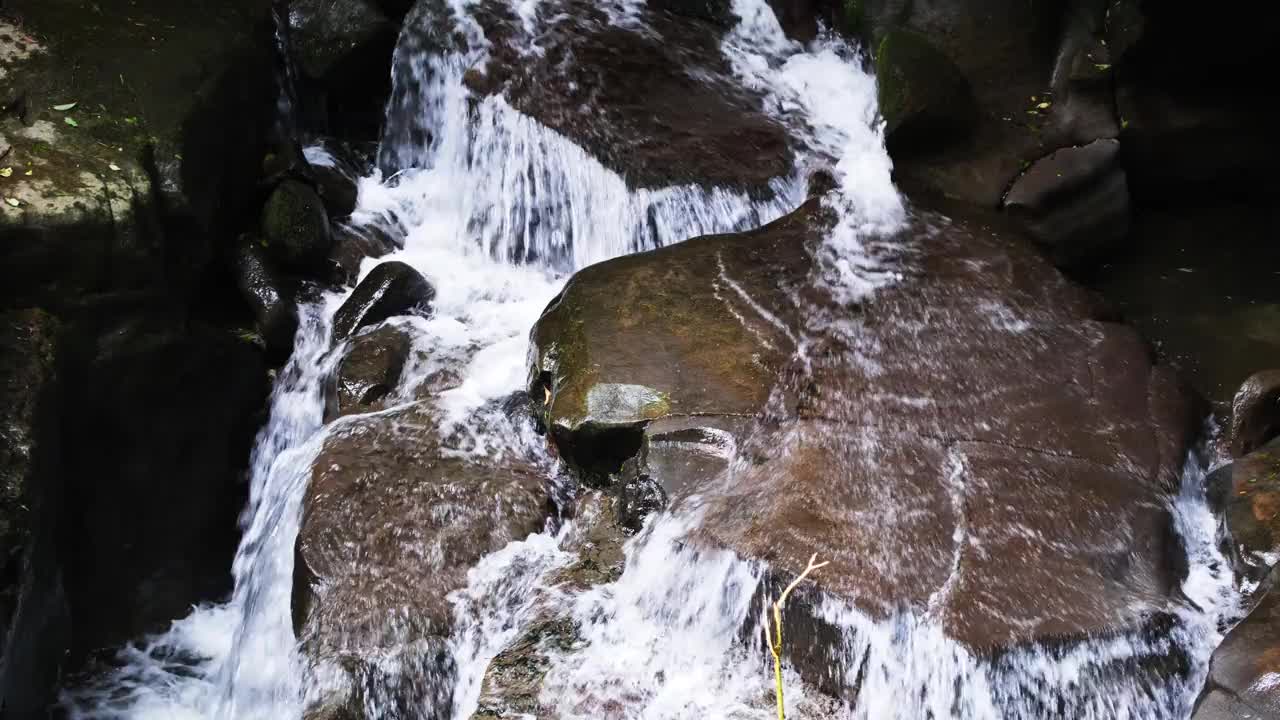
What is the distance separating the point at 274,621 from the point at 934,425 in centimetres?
337

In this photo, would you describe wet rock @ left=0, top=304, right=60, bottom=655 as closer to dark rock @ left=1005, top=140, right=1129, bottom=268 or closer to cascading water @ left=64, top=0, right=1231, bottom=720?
cascading water @ left=64, top=0, right=1231, bottom=720

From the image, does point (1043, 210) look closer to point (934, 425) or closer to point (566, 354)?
point (934, 425)

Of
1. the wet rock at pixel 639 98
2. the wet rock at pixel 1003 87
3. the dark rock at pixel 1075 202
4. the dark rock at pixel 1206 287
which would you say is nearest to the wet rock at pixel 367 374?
the wet rock at pixel 639 98

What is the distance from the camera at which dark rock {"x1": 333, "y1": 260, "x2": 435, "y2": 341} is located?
6.08 m

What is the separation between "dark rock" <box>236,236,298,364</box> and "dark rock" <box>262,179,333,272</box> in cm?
22

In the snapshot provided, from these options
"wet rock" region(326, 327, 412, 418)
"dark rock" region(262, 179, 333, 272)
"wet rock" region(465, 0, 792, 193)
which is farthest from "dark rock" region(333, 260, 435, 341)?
"wet rock" region(465, 0, 792, 193)

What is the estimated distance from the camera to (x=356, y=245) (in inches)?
270

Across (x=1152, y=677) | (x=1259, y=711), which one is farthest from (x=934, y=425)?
(x=1259, y=711)

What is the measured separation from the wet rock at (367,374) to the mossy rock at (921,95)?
3.73m

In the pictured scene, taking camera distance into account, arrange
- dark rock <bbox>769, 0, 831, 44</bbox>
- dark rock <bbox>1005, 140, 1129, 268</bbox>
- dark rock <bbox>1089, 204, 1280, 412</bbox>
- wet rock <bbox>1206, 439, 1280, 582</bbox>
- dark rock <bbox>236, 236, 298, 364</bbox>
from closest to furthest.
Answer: wet rock <bbox>1206, 439, 1280, 582</bbox>
dark rock <bbox>1089, 204, 1280, 412</bbox>
dark rock <bbox>236, 236, 298, 364</bbox>
dark rock <bbox>1005, 140, 1129, 268</bbox>
dark rock <bbox>769, 0, 831, 44</bbox>

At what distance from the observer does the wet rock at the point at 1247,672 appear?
356cm

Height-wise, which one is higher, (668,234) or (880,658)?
(668,234)

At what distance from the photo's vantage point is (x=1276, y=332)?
19.2 ft

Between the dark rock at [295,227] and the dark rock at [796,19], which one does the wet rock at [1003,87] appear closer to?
the dark rock at [796,19]
